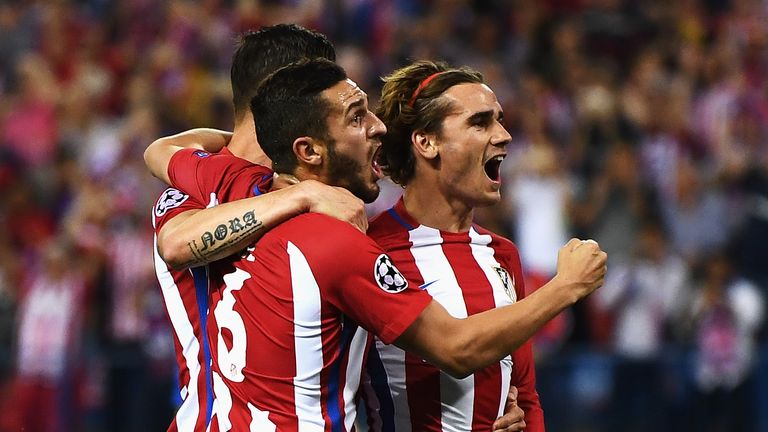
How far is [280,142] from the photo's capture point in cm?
424

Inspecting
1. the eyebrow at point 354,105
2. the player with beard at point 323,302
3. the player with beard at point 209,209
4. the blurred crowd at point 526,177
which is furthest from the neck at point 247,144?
the blurred crowd at point 526,177

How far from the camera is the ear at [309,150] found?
4195mm

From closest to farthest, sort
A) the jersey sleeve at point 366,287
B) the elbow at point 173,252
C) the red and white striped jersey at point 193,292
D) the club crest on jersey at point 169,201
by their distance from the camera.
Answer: the jersey sleeve at point 366,287 < the elbow at point 173,252 < the red and white striped jersey at point 193,292 < the club crest on jersey at point 169,201

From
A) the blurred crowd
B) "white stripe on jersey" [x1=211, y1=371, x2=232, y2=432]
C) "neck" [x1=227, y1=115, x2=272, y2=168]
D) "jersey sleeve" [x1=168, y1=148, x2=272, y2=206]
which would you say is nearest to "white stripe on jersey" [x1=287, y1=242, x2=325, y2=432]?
"white stripe on jersey" [x1=211, y1=371, x2=232, y2=432]

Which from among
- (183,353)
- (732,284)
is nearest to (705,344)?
(732,284)

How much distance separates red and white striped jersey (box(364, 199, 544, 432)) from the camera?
455cm

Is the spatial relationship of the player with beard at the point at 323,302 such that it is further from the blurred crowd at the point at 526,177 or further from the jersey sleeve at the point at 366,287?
the blurred crowd at the point at 526,177

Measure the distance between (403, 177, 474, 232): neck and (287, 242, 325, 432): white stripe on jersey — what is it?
866 mm

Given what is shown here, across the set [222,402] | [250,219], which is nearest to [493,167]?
[250,219]

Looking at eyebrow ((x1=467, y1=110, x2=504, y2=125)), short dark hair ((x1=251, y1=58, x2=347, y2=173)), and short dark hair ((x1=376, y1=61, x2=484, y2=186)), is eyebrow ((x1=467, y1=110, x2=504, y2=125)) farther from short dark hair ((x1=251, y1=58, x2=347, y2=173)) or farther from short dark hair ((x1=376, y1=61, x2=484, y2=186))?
short dark hair ((x1=251, y1=58, x2=347, y2=173))

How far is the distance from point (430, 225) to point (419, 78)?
533mm

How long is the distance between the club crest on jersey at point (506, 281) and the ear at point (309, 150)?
2.80ft

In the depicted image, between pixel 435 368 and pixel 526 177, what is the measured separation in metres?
6.71

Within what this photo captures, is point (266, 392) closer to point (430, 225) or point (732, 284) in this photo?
point (430, 225)
